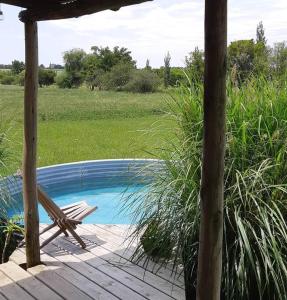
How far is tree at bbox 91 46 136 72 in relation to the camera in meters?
31.7

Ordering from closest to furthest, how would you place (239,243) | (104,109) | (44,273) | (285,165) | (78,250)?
(239,243) → (285,165) → (44,273) → (78,250) → (104,109)

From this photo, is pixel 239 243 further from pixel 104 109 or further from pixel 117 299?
pixel 104 109

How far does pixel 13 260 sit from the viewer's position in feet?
11.3

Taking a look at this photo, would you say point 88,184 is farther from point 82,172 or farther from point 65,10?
point 65,10

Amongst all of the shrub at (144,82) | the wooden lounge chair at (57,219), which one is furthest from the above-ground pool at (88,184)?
the shrub at (144,82)

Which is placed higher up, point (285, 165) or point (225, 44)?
point (225, 44)

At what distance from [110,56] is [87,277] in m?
29.9

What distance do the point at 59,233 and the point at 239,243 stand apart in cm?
212

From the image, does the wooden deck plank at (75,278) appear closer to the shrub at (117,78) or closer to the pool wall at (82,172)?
the pool wall at (82,172)

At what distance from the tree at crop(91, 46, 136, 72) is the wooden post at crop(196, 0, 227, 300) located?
29.7 meters

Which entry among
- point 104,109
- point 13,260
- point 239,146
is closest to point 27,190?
point 13,260

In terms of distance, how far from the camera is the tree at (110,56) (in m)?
31.7

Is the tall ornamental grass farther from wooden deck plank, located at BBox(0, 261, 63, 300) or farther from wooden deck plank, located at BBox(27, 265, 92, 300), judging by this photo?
wooden deck plank, located at BBox(0, 261, 63, 300)

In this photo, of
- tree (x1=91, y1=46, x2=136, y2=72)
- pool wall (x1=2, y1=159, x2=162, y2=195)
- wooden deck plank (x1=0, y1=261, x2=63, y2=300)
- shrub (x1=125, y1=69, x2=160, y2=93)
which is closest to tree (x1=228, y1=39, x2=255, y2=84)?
wooden deck plank (x1=0, y1=261, x2=63, y2=300)
